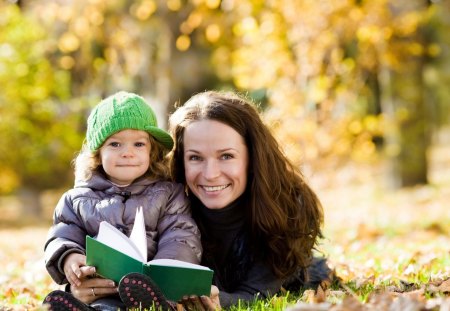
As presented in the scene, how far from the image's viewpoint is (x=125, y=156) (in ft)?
13.2

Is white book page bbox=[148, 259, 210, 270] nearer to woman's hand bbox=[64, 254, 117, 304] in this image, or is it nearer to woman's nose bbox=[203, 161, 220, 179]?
woman's hand bbox=[64, 254, 117, 304]

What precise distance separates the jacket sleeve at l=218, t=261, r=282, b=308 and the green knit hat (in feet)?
3.09

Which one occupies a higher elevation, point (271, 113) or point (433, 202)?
point (271, 113)

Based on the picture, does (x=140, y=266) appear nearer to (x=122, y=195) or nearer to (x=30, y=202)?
(x=122, y=195)

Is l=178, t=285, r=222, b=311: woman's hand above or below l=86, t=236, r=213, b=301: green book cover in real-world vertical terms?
below

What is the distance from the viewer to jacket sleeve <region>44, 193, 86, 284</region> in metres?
3.79

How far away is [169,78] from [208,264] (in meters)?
8.96

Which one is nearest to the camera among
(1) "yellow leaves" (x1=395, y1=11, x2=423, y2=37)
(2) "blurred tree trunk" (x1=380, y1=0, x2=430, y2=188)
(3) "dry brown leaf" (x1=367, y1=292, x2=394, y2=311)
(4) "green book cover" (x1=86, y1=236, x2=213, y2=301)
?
(3) "dry brown leaf" (x1=367, y1=292, x2=394, y2=311)

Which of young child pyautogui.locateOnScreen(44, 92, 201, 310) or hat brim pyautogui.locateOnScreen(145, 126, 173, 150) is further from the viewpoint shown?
hat brim pyautogui.locateOnScreen(145, 126, 173, 150)

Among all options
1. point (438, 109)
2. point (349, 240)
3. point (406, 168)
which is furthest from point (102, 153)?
point (438, 109)

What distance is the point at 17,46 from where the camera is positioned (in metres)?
15.7

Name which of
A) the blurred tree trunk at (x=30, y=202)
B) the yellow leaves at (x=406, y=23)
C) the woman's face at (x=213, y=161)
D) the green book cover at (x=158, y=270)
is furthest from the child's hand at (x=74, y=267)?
the blurred tree trunk at (x=30, y=202)

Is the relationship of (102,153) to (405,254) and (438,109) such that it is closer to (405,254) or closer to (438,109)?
(405,254)

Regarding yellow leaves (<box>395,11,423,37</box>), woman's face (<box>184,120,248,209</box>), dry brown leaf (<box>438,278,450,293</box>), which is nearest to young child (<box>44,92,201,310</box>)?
woman's face (<box>184,120,248,209</box>)
